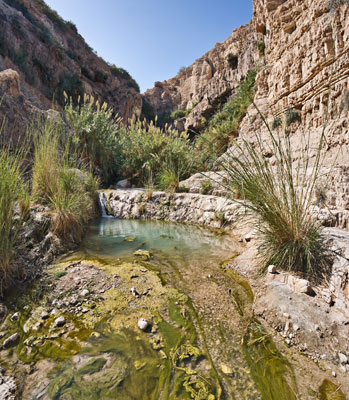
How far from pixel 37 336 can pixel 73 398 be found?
0.50m

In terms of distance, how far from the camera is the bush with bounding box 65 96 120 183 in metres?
6.97

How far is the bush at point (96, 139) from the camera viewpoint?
697 centimetres

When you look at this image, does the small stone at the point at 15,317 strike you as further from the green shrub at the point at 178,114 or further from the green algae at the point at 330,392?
the green shrub at the point at 178,114

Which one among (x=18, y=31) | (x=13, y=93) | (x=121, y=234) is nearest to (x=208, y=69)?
(x=18, y=31)

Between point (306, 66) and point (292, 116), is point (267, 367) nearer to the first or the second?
point (292, 116)

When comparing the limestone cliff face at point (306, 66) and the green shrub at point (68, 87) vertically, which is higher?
the green shrub at point (68, 87)

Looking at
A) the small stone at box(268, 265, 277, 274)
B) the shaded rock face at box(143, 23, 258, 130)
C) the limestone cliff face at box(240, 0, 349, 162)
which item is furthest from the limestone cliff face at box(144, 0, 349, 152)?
the shaded rock face at box(143, 23, 258, 130)

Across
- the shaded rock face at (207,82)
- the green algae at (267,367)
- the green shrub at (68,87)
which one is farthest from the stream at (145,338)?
the green shrub at (68,87)

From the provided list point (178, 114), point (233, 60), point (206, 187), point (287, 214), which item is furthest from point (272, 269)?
point (178, 114)

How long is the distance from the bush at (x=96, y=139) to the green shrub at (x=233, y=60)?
12.8 metres

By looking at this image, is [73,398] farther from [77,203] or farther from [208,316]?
[77,203]

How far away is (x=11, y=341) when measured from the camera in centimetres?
113

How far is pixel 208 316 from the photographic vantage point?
1.43 metres

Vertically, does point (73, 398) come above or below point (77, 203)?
below
